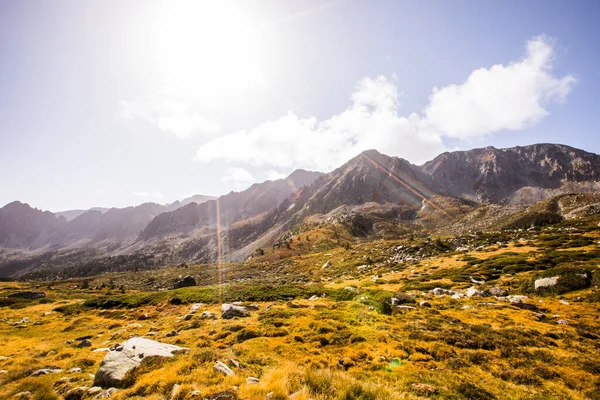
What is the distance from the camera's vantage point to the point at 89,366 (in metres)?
12.1

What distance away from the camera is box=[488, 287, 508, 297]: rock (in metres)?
22.3

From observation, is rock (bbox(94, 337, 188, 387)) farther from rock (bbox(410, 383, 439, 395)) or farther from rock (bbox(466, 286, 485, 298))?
rock (bbox(466, 286, 485, 298))

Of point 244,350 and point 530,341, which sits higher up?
point 244,350

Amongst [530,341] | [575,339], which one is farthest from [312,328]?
[575,339]

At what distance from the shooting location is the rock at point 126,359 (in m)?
9.17

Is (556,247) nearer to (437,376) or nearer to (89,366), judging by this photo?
(437,376)

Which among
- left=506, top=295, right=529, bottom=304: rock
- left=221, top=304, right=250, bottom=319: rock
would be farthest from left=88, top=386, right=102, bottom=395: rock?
left=506, top=295, right=529, bottom=304: rock

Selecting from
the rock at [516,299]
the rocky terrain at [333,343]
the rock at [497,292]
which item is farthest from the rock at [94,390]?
the rock at [497,292]

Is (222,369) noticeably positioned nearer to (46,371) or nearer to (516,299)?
(46,371)

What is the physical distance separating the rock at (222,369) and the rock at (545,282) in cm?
2756

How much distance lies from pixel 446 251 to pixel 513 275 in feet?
77.9

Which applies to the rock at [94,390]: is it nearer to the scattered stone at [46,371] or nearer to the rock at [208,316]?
the scattered stone at [46,371]

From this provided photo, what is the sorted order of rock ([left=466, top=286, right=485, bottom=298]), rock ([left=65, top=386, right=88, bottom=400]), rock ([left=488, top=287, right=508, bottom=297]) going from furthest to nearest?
rock ([left=466, top=286, right=485, bottom=298]) → rock ([left=488, top=287, right=508, bottom=297]) → rock ([left=65, top=386, right=88, bottom=400])

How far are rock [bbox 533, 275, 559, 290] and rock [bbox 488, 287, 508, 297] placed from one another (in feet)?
8.56
